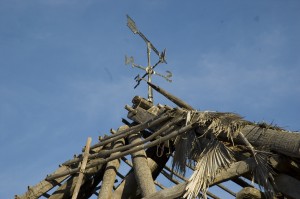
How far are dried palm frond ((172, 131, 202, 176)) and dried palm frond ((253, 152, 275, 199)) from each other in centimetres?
109

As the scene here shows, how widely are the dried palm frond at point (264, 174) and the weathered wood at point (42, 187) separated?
3.75 m

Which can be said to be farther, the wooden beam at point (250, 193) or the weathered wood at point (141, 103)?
the weathered wood at point (141, 103)

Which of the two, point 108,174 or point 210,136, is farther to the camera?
point 108,174

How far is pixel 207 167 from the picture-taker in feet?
21.4

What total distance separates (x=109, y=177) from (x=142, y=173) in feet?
2.57

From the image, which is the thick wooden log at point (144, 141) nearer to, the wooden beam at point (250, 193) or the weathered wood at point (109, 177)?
the weathered wood at point (109, 177)

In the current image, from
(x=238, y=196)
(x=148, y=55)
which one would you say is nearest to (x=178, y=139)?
(x=238, y=196)

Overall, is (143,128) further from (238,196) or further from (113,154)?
(238,196)

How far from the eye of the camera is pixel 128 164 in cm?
941

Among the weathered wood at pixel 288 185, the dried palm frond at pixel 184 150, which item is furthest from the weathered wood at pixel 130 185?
the weathered wood at pixel 288 185

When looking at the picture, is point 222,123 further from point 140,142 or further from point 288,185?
point 140,142

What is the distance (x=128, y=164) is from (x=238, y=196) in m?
3.46

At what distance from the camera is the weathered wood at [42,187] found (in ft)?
28.8

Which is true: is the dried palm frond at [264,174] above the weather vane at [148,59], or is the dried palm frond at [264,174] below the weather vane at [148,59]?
below
